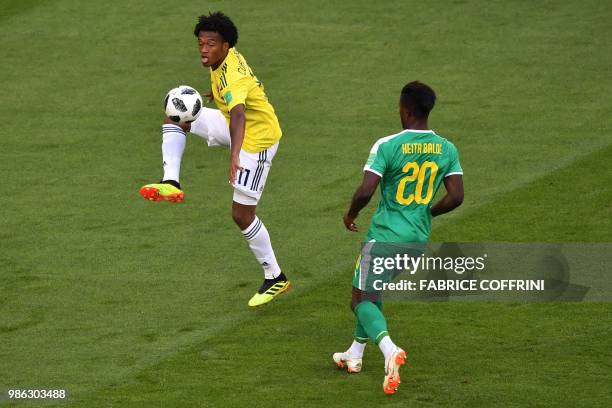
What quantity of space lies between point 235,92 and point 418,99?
2.43 m

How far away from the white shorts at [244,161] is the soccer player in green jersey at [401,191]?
2.19 m

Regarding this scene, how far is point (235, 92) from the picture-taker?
11.7 metres

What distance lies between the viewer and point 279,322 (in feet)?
38.7

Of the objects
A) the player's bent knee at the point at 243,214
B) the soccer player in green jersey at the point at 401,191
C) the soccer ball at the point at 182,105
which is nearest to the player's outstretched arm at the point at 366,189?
the soccer player in green jersey at the point at 401,191

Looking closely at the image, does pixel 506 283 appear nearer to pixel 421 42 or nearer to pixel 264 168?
pixel 264 168

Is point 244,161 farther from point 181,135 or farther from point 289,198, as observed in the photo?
point 289,198

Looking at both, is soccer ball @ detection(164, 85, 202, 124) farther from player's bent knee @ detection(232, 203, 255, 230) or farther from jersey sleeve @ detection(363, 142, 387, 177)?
jersey sleeve @ detection(363, 142, 387, 177)

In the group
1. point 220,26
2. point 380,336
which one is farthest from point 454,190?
point 220,26

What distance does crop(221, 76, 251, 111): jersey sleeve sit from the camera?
11.6 m

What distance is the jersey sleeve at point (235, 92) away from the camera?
38.2 feet

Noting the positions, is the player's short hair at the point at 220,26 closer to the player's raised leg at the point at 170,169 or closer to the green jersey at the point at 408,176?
the player's raised leg at the point at 170,169

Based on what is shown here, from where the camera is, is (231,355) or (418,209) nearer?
(418,209)

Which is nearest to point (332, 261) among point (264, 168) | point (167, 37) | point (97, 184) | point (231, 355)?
point (264, 168)

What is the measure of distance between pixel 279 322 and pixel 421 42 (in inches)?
375
